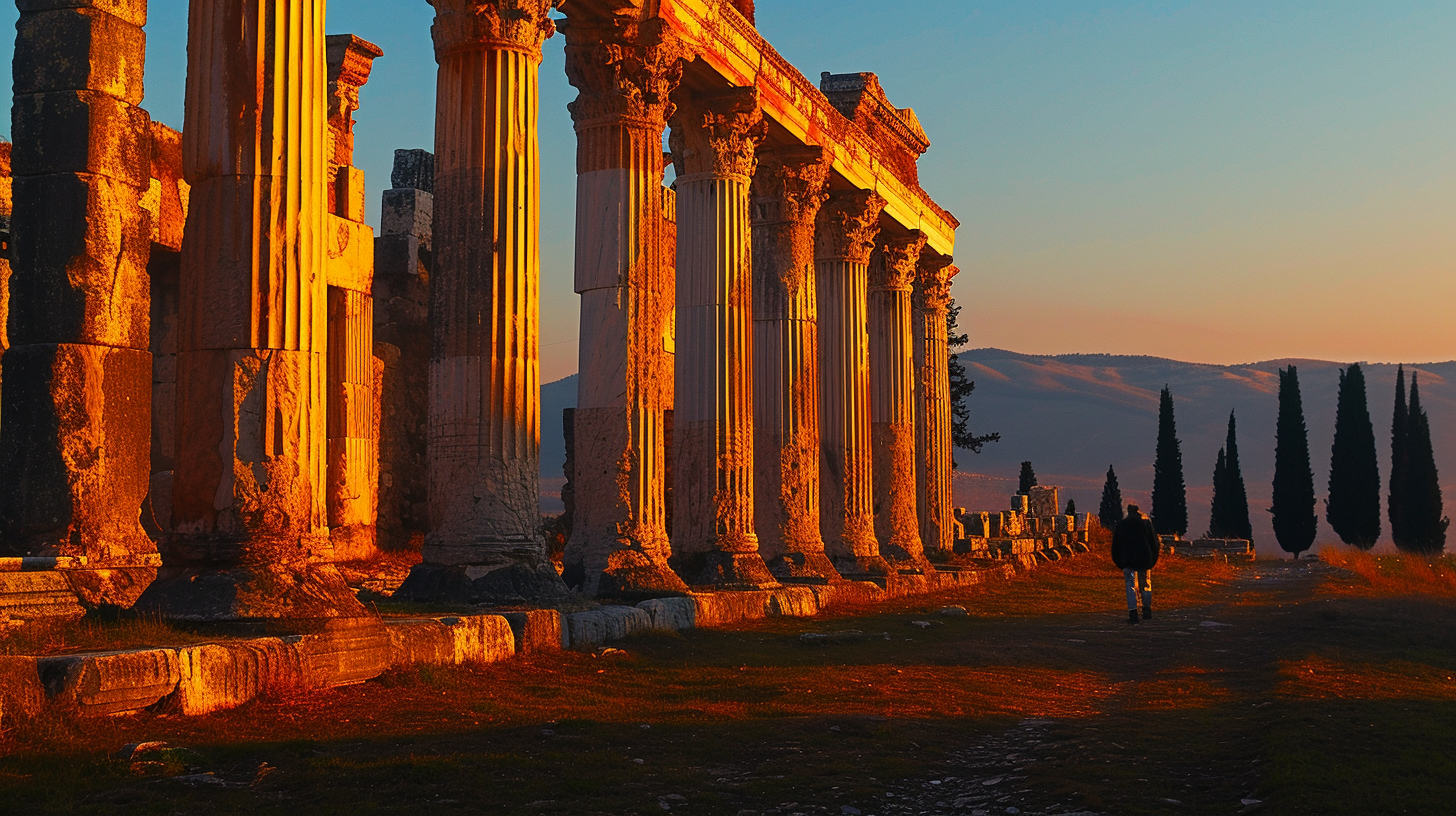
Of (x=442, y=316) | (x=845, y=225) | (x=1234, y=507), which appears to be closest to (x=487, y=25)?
(x=442, y=316)

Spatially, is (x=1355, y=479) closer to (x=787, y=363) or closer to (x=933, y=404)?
(x=933, y=404)

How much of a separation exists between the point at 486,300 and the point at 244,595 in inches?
200

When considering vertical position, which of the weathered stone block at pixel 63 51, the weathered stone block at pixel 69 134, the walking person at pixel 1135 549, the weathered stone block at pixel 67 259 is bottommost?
the walking person at pixel 1135 549

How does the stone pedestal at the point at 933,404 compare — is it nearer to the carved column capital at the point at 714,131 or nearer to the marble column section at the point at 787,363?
the marble column section at the point at 787,363

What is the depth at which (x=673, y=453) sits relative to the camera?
18812 millimetres

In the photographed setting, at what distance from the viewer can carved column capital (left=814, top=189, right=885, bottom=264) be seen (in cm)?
2525

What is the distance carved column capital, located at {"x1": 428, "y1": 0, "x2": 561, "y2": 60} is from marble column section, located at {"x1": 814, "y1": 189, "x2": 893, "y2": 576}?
12.5 meters

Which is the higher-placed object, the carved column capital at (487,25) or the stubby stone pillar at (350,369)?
the carved column capital at (487,25)

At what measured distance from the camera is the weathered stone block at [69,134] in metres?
13.3

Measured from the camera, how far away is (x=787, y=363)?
848 inches

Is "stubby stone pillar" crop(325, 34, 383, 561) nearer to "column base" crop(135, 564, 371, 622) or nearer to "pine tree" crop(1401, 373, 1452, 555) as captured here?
"column base" crop(135, 564, 371, 622)

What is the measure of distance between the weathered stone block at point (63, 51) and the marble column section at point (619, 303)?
519cm

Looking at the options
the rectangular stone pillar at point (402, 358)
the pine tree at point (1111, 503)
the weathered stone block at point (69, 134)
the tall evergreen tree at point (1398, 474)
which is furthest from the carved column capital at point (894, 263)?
the pine tree at point (1111, 503)

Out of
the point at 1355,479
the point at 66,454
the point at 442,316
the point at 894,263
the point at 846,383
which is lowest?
the point at 1355,479
